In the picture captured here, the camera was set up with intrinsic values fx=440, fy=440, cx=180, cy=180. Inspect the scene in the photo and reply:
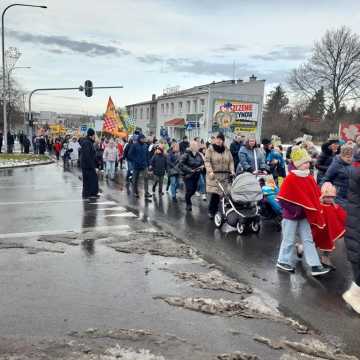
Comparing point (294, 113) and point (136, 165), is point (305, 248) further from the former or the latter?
point (294, 113)

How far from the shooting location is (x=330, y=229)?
19.7 feet

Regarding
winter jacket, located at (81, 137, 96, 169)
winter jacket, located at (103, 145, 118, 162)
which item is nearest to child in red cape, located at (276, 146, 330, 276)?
winter jacket, located at (81, 137, 96, 169)

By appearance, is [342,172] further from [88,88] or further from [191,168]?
[88,88]

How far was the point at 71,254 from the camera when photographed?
21.7ft

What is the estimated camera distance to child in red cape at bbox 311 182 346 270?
19.8 ft

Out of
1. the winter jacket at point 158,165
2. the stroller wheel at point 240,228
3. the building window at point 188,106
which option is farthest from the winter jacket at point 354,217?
the building window at point 188,106

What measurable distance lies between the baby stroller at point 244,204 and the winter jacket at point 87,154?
4803 millimetres

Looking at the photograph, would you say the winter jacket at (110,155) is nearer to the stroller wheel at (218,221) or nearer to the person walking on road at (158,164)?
the person walking on road at (158,164)

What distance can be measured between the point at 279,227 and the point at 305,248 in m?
3.16

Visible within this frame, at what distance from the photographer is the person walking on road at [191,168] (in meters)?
10.9

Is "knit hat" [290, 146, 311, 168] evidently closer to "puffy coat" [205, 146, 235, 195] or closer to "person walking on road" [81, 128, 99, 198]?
"puffy coat" [205, 146, 235, 195]

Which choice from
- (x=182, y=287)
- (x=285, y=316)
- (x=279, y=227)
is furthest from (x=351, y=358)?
(x=279, y=227)

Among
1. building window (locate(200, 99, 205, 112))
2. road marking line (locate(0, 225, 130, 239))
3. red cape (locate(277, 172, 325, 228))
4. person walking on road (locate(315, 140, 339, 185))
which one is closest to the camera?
red cape (locate(277, 172, 325, 228))

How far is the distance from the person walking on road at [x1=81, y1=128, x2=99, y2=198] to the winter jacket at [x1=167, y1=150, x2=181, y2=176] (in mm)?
2276
